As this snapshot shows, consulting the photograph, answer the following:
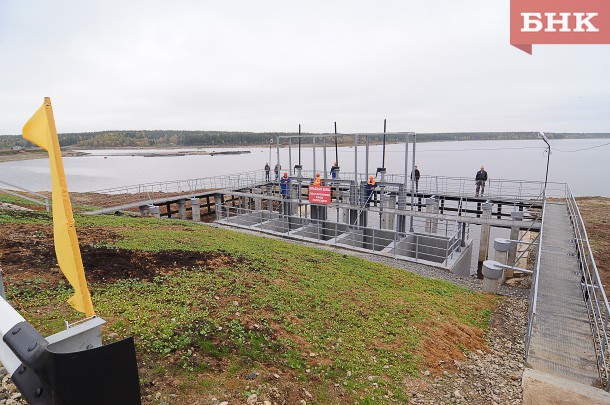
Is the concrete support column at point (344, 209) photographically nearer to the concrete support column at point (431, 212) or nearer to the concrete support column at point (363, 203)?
the concrete support column at point (363, 203)

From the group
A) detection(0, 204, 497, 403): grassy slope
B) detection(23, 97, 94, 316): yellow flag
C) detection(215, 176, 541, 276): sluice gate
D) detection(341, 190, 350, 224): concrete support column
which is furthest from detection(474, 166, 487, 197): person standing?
detection(23, 97, 94, 316): yellow flag

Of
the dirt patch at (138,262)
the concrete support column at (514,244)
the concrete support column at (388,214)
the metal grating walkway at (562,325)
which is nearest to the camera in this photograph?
the metal grating walkway at (562,325)

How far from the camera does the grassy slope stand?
16.7ft

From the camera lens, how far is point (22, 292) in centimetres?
621

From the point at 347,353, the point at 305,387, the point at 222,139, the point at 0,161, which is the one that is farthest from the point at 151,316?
the point at 222,139

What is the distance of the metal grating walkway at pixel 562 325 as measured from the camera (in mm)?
6223

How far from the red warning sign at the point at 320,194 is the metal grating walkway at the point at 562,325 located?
10.1 meters

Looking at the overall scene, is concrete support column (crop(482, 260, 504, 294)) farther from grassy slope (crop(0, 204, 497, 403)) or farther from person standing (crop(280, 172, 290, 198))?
person standing (crop(280, 172, 290, 198))

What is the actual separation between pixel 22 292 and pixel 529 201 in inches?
900

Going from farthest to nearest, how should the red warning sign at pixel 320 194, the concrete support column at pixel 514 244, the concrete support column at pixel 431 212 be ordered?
1. the concrete support column at pixel 431 212
2. the red warning sign at pixel 320 194
3. the concrete support column at pixel 514 244

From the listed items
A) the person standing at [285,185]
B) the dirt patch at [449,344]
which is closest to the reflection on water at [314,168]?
the person standing at [285,185]

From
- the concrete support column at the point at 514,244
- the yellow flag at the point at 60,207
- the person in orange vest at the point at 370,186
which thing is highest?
the yellow flag at the point at 60,207

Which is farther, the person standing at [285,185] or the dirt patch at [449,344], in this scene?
the person standing at [285,185]

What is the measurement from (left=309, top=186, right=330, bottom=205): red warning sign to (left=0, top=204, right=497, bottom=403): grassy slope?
8.49 meters
